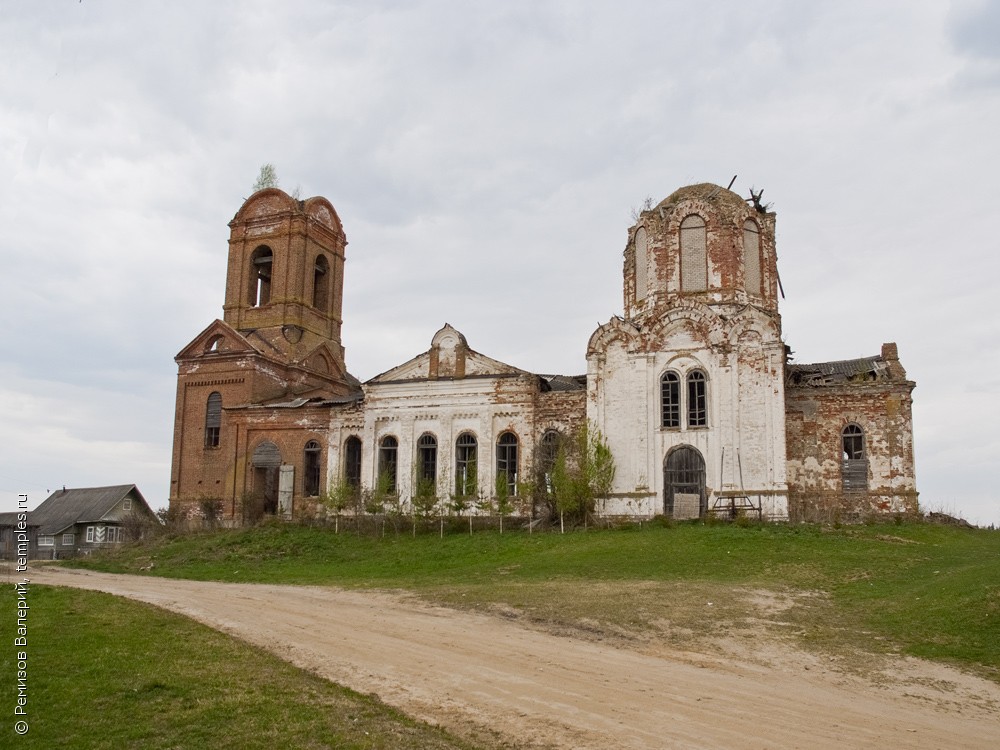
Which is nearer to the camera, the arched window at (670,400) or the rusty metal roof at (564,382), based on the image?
the arched window at (670,400)

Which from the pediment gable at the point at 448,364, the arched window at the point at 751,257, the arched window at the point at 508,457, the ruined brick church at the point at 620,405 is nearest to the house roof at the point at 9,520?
the ruined brick church at the point at 620,405

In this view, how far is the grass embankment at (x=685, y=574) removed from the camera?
1502 cm

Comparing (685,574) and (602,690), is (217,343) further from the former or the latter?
(602,690)

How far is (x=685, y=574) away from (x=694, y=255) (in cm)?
1658

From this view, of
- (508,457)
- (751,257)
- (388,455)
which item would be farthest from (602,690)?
(751,257)

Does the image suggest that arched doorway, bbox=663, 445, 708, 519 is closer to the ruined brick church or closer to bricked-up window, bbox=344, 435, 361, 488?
the ruined brick church

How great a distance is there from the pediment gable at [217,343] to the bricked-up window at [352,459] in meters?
6.19

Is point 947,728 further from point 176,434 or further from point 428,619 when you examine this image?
point 176,434

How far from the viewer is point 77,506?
48625mm

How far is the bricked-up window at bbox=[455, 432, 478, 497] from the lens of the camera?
34.4 m

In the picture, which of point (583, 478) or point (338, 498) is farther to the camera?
point (338, 498)

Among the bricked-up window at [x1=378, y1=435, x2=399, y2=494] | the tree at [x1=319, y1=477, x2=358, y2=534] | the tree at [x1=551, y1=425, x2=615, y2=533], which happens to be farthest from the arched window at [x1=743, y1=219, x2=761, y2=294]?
the tree at [x1=319, y1=477, x2=358, y2=534]

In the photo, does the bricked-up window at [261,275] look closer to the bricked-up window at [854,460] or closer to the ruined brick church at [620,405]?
the ruined brick church at [620,405]

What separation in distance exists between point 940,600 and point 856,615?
154cm
